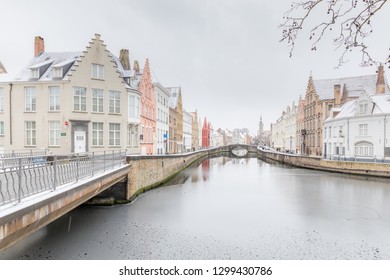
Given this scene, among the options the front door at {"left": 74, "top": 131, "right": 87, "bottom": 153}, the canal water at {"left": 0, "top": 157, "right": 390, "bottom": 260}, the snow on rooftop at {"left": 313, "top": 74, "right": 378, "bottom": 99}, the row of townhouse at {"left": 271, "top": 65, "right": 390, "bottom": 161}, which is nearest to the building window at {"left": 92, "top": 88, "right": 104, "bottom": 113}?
the front door at {"left": 74, "top": 131, "right": 87, "bottom": 153}

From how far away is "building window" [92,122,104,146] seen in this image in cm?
2050

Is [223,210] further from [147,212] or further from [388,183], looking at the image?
[388,183]

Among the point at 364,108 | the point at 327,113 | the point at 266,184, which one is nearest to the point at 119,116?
the point at 266,184

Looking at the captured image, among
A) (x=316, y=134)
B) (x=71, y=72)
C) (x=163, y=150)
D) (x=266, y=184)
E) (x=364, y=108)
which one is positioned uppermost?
(x=71, y=72)

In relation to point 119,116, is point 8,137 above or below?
below

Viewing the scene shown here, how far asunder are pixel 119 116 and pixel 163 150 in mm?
13990

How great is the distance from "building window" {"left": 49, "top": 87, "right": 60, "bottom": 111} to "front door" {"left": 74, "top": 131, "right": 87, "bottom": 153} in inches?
103

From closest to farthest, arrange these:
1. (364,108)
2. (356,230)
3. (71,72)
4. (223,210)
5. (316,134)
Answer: (356,230)
(223,210)
(71,72)
(364,108)
(316,134)

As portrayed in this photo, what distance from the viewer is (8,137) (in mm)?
20125

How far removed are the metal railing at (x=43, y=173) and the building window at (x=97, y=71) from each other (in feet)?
31.0

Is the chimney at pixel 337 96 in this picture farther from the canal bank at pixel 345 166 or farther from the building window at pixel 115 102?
the building window at pixel 115 102

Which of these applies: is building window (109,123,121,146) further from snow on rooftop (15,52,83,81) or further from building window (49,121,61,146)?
snow on rooftop (15,52,83,81)

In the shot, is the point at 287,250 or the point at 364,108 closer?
the point at 287,250

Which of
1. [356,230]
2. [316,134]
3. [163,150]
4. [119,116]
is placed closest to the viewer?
[356,230]
